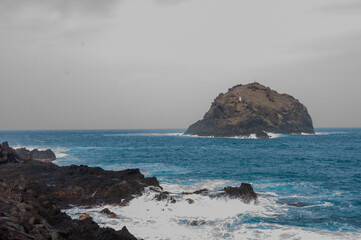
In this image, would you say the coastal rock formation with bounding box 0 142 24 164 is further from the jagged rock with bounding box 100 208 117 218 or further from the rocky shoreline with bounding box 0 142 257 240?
the jagged rock with bounding box 100 208 117 218

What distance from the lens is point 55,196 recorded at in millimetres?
19703

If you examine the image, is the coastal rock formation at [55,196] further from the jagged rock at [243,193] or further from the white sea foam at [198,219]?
the jagged rock at [243,193]

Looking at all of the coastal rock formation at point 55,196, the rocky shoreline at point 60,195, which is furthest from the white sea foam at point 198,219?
the coastal rock formation at point 55,196

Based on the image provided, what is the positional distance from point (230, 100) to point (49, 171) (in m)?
150

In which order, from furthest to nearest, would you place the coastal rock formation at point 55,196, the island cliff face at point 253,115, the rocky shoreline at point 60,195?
the island cliff face at point 253,115 → the rocky shoreline at point 60,195 → the coastal rock formation at point 55,196

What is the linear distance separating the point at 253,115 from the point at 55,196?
467 feet

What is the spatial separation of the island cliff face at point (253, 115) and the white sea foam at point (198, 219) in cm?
12905

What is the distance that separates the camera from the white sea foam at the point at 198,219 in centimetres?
1377

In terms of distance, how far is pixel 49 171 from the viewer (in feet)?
91.6

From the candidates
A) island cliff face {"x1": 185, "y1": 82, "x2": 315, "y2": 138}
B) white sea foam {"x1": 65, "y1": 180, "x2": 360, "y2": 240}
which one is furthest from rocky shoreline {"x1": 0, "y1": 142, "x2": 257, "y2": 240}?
island cliff face {"x1": 185, "y1": 82, "x2": 315, "y2": 138}

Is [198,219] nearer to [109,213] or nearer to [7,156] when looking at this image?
[109,213]

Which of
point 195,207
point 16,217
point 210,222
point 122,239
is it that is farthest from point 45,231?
point 195,207

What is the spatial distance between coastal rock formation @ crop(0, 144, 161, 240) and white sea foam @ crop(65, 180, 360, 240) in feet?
5.70

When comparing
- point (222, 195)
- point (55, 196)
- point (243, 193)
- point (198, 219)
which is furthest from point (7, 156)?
point (243, 193)
